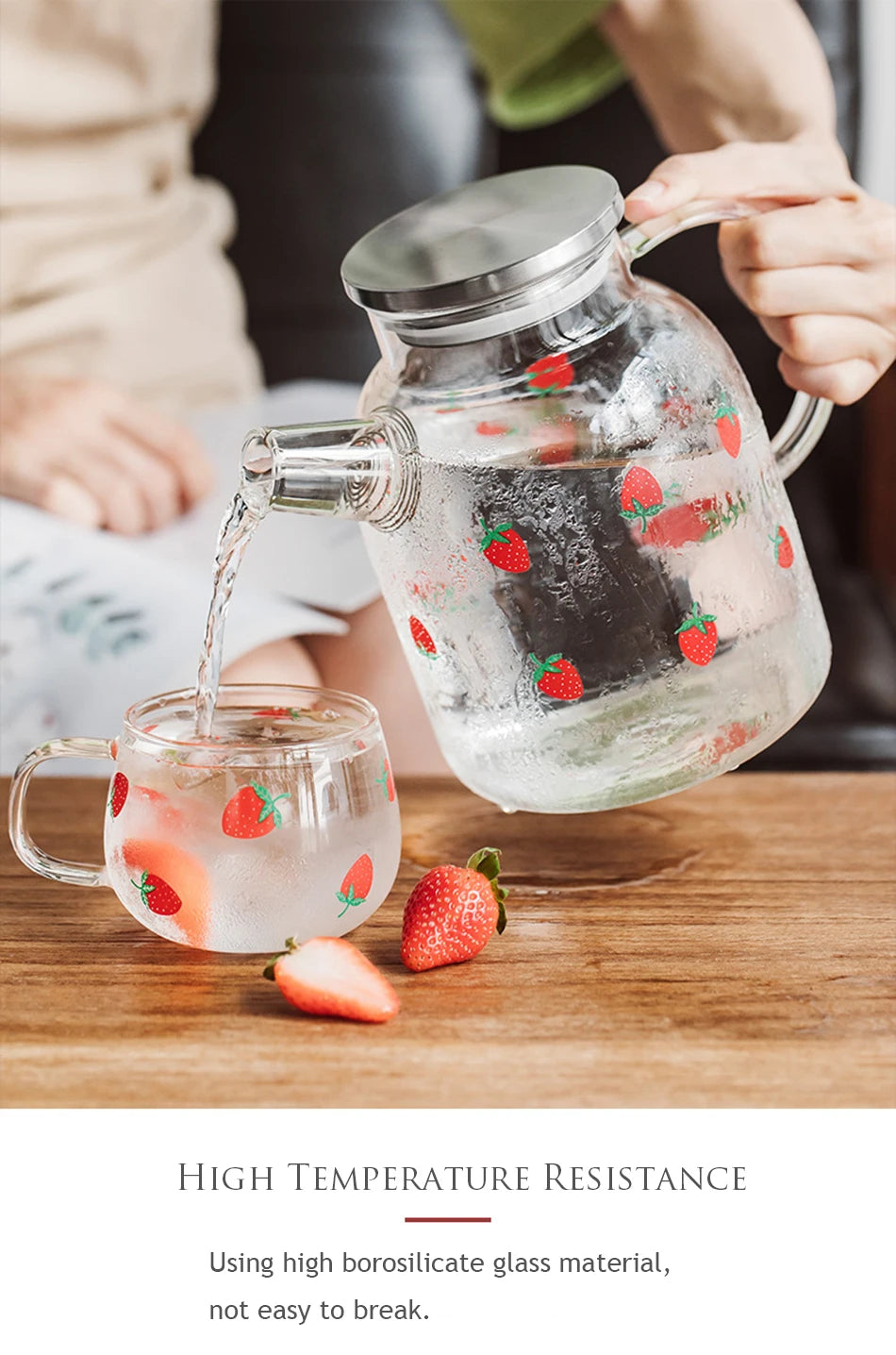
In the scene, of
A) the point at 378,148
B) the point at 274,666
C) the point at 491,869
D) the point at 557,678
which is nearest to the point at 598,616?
the point at 557,678

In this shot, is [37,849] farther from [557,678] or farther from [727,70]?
[727,70]

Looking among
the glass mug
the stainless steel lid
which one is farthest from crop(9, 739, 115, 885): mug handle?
the stainless steel lid

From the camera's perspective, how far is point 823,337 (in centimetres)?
81

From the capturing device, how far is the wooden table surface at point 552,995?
1.76 ft

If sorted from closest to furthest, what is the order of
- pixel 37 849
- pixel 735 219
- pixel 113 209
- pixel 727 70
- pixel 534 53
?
pixel 37 849, pixel 735 219, pixel 727 70, pixel 113 209, pixel 534 53

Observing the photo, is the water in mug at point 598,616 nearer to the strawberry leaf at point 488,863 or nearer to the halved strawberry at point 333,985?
the strawberry leaf at point 488,863

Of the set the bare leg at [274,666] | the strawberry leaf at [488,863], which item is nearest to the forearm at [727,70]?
the bare leg at [274,666]

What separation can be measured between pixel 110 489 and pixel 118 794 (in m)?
0.50

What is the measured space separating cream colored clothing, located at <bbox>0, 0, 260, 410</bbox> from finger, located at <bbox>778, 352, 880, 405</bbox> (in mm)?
679

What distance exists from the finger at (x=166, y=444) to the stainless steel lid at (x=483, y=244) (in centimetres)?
49

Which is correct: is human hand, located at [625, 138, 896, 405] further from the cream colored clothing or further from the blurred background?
the blurred background

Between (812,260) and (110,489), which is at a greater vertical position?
(812,260)

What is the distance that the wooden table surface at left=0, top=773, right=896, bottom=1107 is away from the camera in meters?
0.54

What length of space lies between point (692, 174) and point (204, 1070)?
0.53m
